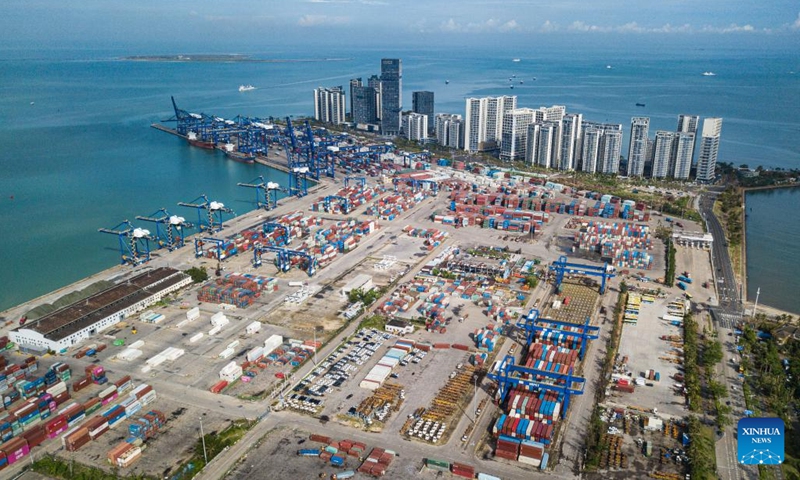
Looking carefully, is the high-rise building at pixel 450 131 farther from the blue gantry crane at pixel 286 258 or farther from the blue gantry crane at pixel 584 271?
the blue gantry crane at pixel 286 258

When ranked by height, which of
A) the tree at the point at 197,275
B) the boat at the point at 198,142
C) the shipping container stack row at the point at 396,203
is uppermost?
the boat at the point at 198,142

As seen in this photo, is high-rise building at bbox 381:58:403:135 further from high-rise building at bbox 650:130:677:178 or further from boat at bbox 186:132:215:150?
high-rise building at bbox 650:130:677:178

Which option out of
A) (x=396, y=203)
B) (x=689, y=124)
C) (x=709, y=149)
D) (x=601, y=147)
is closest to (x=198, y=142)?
(x=396, y=203)

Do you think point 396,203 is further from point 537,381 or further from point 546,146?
point 537,381

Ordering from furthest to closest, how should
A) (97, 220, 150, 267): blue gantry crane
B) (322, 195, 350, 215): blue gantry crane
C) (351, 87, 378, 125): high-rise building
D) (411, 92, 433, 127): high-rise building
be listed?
1. (351, 87, 378, 125): high-rise building
2. (411, 92, 433, 127): high-rise building
3. (322, 195, 350, 215): blue gantry crane
4. (97, 220, 150, 267): blue gantry crane

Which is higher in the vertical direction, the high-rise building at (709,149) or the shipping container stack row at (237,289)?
the high-rise building at (709,149)

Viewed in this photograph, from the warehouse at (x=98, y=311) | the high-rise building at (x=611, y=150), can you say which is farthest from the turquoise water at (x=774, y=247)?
the warehouse at (x=98, y=311)

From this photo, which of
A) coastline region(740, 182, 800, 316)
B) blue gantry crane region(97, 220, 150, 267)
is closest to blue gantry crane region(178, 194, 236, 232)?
blue gantry crane region(97, 220, 150, 267)
